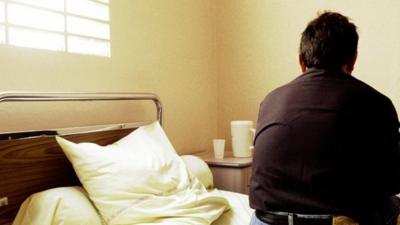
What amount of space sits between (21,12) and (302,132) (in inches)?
51.3

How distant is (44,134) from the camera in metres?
1.45

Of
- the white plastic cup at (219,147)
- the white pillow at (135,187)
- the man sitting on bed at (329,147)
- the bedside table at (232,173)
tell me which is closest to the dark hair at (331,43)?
the man sitting on bed at (329,147)

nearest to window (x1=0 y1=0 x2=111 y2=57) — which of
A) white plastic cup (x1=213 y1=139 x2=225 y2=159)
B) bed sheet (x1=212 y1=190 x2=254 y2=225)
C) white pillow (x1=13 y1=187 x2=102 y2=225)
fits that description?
white pillow (x1=13 y1=187 x2=102 y2=225)

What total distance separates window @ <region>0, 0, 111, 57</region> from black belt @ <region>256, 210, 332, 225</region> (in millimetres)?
1238

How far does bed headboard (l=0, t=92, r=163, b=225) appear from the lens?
4.31 feet

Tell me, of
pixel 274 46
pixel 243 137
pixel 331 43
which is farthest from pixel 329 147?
pixel 274 46

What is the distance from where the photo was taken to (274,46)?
8.27ft

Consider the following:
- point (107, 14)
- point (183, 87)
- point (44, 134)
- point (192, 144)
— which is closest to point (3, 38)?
point (44, 134)

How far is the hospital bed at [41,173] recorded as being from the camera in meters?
1.30

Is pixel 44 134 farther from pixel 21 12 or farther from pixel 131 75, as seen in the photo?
pixel 131 75

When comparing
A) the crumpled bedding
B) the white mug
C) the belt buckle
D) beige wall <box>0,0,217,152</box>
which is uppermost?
beige wall <box>0,0,217,152</box>

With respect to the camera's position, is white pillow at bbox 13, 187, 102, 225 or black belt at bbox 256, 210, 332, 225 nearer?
black belt at bbox 256, 210, 332, 225

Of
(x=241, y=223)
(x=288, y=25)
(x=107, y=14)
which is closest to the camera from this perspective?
(x=241, y=223)

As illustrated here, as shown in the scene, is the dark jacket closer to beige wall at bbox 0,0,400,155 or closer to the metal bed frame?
the metal bed frame
